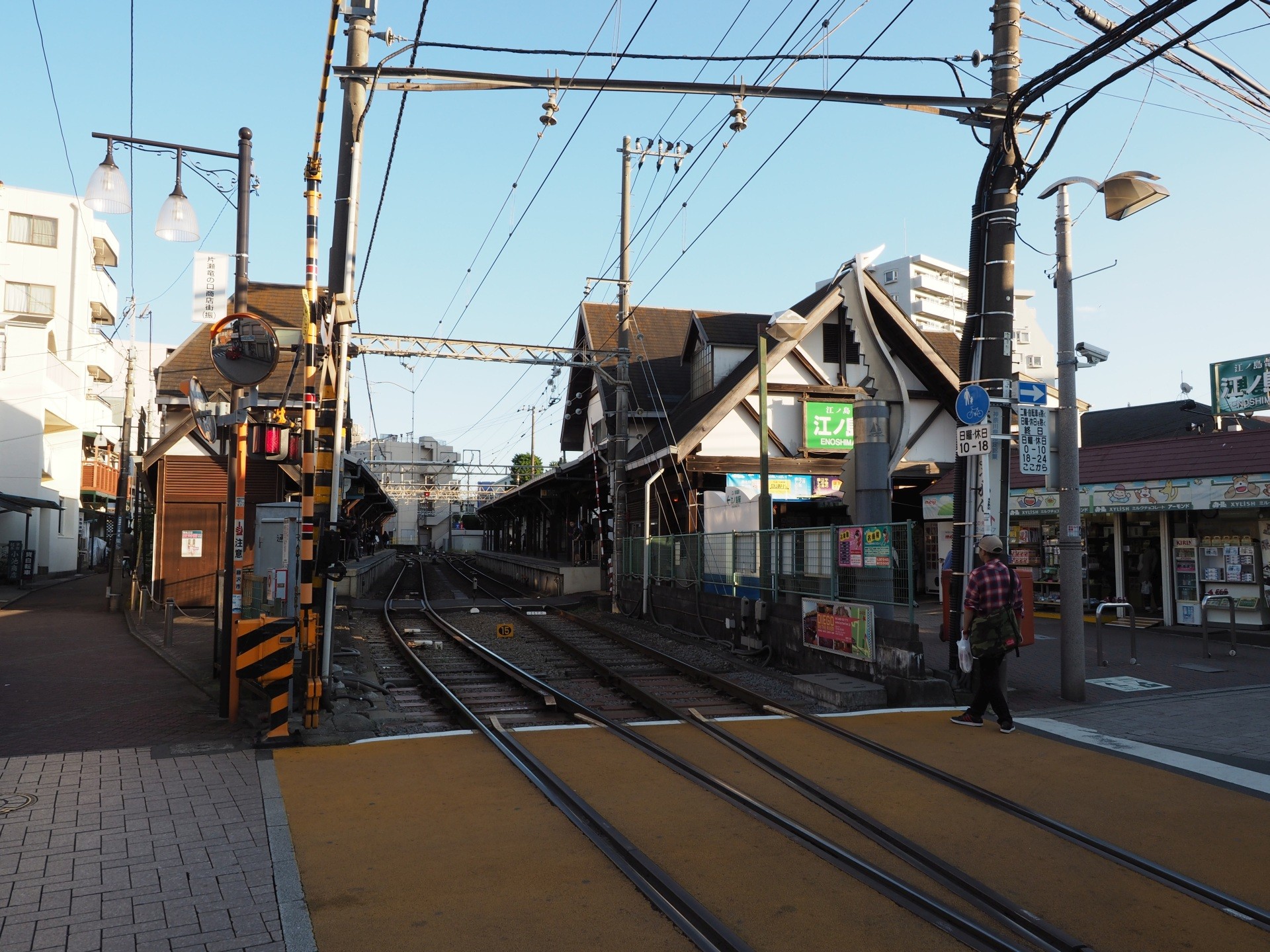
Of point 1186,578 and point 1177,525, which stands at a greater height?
point 1177,525

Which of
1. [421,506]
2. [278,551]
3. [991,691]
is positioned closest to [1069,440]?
[991,691]

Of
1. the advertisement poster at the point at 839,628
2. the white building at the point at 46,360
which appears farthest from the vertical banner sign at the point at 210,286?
the white building at the point at 46,360

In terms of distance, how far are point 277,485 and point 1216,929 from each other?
22.4m

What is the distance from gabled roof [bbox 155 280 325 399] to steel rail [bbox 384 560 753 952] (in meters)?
17.4

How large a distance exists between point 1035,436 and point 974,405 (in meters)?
0.87

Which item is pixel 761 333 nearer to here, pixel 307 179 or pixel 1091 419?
pixel 307 179

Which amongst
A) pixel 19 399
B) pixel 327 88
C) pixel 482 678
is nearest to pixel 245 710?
pixel 482 678

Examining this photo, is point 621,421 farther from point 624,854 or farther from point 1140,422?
point 624,854

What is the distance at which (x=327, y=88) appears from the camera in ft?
30.2

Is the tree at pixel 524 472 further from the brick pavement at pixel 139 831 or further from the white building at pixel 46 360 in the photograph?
the brick pavement at pixel 139 831

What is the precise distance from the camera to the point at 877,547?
10.8 m

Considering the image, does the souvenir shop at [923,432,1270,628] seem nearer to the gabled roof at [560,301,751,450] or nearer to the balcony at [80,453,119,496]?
the gabled roof at [560,301,751,450]

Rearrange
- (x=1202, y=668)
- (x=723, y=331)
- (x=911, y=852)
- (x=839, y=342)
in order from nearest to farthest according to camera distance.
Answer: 1. (x=911, y=852)
2. (x=1202, y=668)
3. (x=839, y=342)
4. (x=723, y=331)

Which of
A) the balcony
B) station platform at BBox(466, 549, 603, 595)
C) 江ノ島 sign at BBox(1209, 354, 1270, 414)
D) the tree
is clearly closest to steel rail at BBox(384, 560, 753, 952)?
江ノ島 sign at BBox(1209, 354, 1270, 414)
